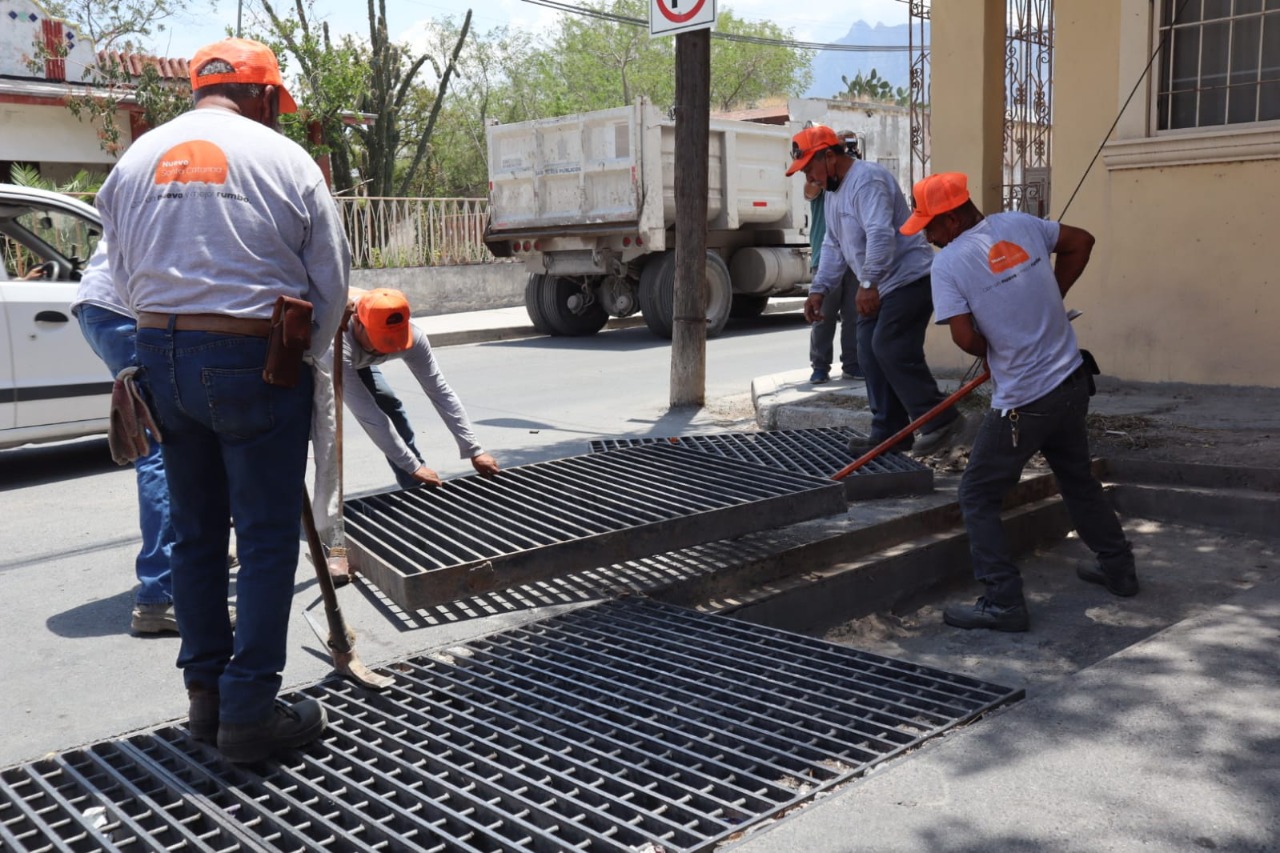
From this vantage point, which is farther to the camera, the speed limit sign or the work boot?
the speed limit sign

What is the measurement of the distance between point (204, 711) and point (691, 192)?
19.6 feet

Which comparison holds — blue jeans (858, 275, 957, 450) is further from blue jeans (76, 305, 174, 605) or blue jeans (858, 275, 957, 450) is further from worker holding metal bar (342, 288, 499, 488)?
blue jeans (76, 305, 174, 605)

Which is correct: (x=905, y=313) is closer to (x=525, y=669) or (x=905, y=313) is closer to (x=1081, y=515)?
(x=1081, y=515)

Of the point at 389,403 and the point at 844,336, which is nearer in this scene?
the point at 389,403

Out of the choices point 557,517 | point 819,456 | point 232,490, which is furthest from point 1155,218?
point 232,490

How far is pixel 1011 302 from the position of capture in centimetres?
422

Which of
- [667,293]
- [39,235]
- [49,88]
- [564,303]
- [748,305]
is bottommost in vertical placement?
[748,305]

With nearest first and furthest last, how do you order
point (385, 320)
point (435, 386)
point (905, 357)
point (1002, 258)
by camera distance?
point (1002, 258), point (385, 320), point (435, 386), point (905, 357)

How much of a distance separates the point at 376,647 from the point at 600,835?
1.80m

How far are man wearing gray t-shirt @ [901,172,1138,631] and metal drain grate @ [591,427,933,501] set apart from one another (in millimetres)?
1054

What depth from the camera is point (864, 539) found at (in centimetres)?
505

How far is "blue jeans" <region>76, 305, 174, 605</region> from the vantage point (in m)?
4.31

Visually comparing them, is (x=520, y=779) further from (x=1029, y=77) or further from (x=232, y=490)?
(x=1029, y=77)

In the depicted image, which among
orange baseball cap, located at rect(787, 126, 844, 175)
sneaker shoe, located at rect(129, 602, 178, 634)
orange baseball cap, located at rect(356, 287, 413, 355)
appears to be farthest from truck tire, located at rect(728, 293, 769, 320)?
sneaker shoe, located at rect(129, 602, 178, 634)
